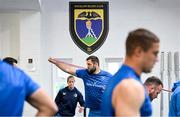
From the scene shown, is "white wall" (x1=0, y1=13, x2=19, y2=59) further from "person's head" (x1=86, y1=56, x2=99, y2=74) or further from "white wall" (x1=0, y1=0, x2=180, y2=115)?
"person's head" (x1=86, y1=56, x2=99, y2=74)

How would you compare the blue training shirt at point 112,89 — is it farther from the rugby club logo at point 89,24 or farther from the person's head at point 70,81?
the rugby club logo at point 89,24

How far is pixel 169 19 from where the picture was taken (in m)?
10.1

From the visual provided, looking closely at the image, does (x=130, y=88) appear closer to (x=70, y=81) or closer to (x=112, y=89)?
(x=112, y=89)

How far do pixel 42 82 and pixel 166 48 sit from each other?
318cm

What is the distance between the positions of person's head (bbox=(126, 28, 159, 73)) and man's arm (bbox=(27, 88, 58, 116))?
19.1 inches

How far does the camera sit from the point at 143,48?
205 cm

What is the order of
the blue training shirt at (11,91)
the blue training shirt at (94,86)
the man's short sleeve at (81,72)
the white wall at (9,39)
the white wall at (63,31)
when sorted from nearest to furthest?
the blue training shirt at (11,91)
the blue training shirt at (94,86)
the man's short sleeve at (81,72)
the white wall at (63,31)
the white wall at (9,39)

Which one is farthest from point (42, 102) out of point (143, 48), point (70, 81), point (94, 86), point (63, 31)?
point (63, 31)

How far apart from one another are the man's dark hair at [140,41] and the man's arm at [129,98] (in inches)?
6.8

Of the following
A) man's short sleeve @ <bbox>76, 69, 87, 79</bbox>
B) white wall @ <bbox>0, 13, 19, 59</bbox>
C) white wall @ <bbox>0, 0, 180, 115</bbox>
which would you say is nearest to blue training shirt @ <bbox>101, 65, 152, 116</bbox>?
man's short sleeve @ <bbox>76, 69, 87, 79</bbox>

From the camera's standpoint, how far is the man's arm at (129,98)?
6.43 feet

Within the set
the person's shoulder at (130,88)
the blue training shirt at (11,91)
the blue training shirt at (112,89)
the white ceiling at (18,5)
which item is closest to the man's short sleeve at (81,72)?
the white ceiling at (18,5)

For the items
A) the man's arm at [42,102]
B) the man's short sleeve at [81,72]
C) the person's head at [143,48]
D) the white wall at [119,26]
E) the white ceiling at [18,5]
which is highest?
the white ceiling at [18,5]

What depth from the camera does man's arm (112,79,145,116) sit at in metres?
1.96
